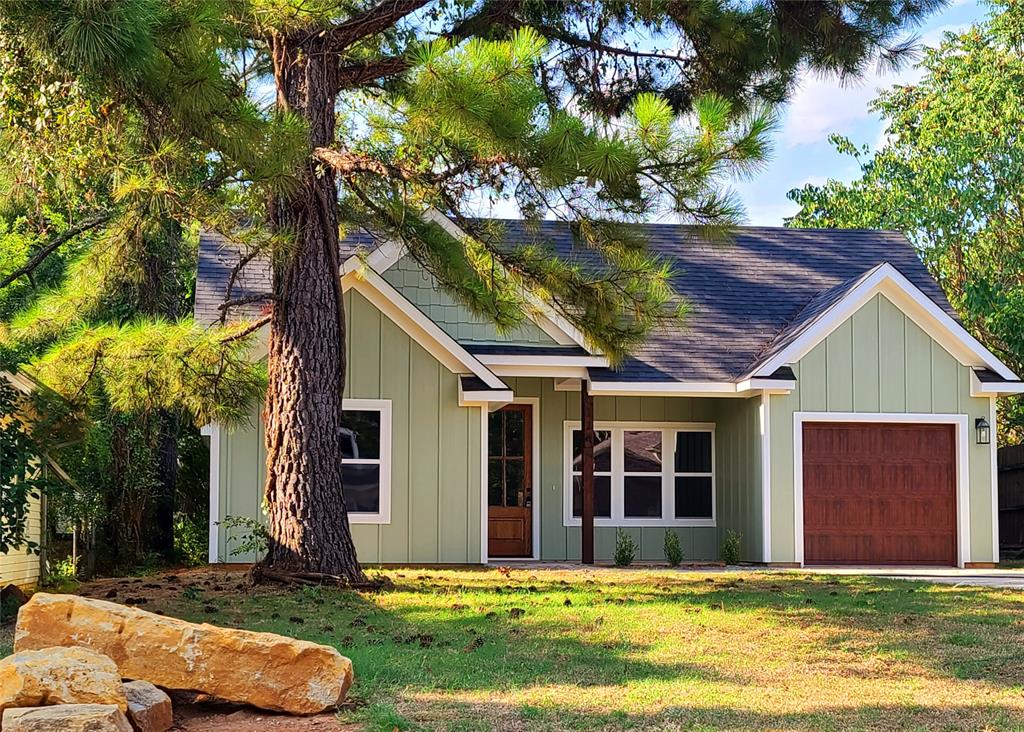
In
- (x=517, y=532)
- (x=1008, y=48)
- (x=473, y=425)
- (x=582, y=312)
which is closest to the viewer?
(x=582, y=312)

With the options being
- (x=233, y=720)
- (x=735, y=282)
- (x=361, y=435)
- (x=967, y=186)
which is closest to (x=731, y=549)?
(x=735, y=282)

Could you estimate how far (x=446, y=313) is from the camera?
1692 cm

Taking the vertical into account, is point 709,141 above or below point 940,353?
above

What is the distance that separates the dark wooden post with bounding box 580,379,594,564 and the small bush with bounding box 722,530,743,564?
1.88 m

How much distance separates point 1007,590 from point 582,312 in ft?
17.8

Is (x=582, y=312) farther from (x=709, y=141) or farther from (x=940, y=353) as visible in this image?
(x=940, y=353)

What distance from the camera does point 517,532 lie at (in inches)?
714

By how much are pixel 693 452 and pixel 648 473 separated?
2.58 feet

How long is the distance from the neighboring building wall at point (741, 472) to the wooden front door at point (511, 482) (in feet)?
9.54

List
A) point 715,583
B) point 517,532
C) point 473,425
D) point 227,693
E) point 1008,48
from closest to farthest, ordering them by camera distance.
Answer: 1. point 227,693
2. point 715,583
3. point 473,425
4. point 517,532
5. point 1008,48

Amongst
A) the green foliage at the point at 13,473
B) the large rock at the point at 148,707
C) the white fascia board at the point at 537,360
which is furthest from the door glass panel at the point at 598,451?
the large rock at the point at 148,707

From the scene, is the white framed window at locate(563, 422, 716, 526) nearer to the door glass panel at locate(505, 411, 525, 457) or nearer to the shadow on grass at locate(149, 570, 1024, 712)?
the door glass panel at locate(505, 411, 525, 457)

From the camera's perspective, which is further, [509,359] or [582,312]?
[509,359]

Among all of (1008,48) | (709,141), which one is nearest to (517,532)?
(709,141)
